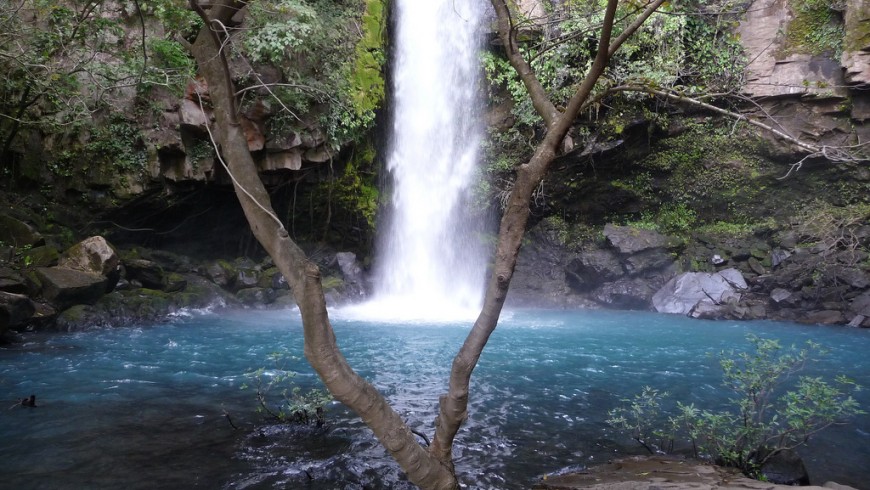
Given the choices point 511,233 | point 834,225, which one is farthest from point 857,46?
point 511,233

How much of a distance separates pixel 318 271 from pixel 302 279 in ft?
0.31

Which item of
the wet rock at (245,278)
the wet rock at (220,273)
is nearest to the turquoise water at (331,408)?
the wet rock at (220,273)

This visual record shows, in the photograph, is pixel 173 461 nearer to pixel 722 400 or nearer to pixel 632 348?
pixel 722 400

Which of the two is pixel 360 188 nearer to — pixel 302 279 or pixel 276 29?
pixel 276 29

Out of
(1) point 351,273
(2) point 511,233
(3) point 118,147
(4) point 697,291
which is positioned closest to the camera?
(2) point 511,233

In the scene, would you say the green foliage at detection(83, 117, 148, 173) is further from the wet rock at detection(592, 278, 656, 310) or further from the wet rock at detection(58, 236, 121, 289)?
the wet rock at detection(592, 278, 656, 310)

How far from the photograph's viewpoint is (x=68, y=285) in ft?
34.2

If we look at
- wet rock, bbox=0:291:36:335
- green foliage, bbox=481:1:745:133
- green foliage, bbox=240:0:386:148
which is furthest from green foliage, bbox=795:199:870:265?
wet rock, bbox=0:291:36:335

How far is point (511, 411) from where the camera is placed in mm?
6434

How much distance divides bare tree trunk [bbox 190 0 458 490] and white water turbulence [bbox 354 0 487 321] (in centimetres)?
1286

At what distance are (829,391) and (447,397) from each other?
3268mm

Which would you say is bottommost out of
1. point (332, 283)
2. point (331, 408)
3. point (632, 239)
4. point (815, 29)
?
point (331, 408)

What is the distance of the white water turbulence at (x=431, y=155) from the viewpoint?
54.2 ft

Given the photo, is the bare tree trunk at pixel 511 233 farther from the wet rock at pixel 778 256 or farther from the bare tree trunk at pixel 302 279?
the wet rock at pixel 778 256
